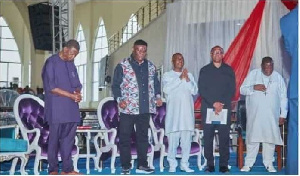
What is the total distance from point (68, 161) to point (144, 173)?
821 mm

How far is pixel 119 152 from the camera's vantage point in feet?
16.3

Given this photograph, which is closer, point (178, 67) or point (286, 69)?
point (178, 67)

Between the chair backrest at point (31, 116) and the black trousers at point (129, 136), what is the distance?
2.59ft

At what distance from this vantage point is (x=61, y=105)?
4.24m

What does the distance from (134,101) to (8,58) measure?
666 inches

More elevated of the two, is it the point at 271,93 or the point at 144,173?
the point at 271,93

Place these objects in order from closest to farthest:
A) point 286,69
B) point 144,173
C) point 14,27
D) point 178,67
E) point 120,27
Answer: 1. point 144,173
2. point 178,67
3. point 286,69
4. point 120,27
5. point 14,27

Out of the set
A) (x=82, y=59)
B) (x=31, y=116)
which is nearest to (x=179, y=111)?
(x=31, y=116)

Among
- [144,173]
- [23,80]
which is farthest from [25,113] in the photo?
[23,80]

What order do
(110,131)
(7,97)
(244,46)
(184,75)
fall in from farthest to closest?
(7,97), (244,46), (110,131), (184,75)

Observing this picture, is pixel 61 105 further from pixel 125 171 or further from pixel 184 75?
pixel 184 75

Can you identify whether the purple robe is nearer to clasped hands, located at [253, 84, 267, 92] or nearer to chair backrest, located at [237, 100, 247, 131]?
clasped hands, located at [253, 84, 267, 92]

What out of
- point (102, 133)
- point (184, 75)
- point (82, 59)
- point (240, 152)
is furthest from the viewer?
point (82, 59)

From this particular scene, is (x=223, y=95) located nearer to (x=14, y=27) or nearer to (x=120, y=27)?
(x=120, y=27)
